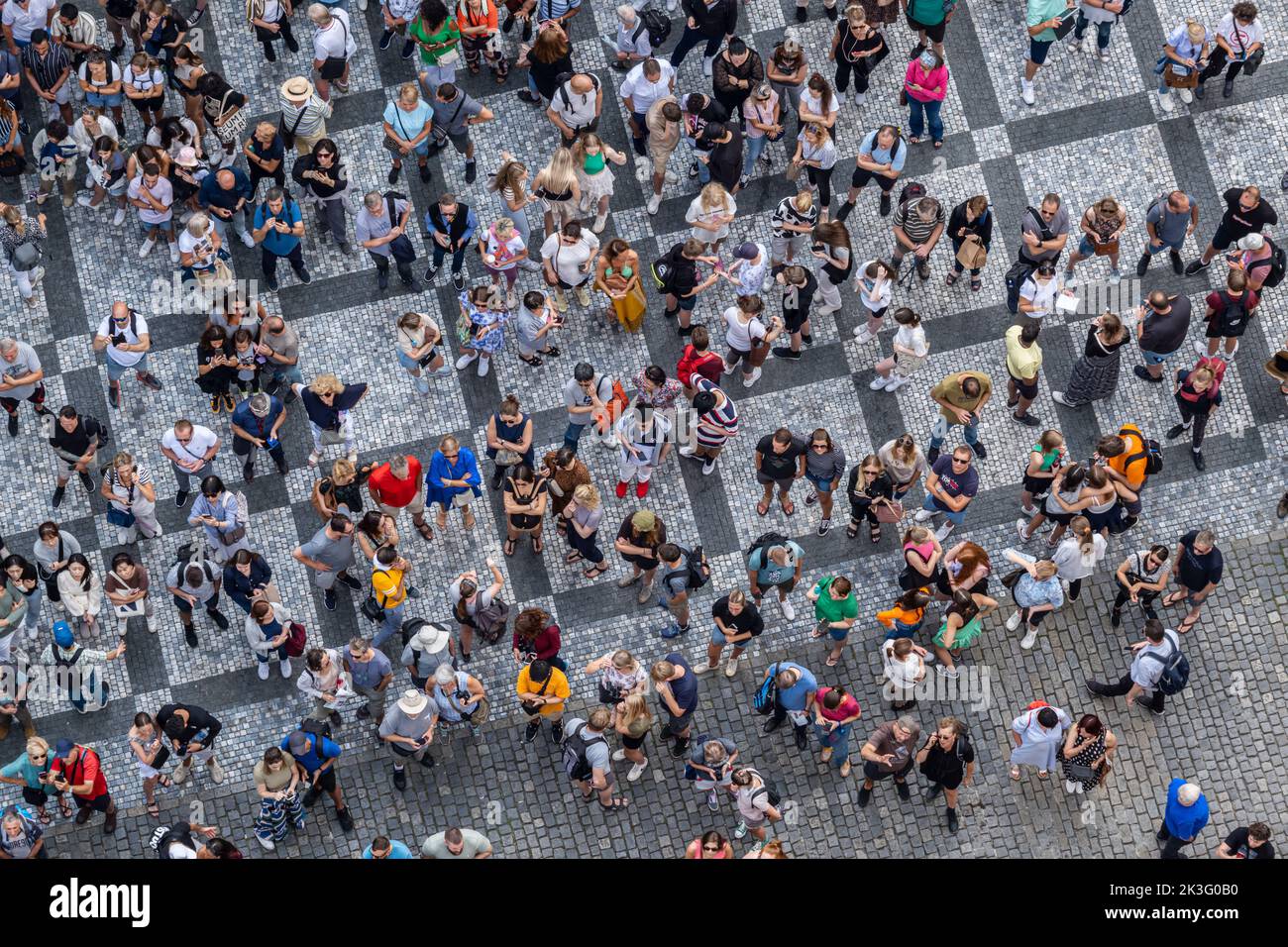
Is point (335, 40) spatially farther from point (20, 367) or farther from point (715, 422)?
point (715, 422)

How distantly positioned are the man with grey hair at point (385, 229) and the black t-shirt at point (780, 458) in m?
4.66

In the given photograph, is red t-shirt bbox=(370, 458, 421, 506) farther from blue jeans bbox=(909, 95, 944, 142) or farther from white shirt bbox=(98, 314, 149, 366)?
blue jeans bbox=(909, 95, 944, 142)

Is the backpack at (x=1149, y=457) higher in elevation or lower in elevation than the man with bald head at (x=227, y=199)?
lower

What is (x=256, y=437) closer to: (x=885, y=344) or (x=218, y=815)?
(x=218, y=815)

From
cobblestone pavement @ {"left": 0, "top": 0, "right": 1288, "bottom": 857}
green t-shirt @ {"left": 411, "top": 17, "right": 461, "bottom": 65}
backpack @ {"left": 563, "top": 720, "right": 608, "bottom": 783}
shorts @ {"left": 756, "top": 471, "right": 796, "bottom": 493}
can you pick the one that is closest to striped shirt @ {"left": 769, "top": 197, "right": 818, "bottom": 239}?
cobblestone pavement @ {"left": 0, "top": 0, "right": 1288, "bottom": 857}

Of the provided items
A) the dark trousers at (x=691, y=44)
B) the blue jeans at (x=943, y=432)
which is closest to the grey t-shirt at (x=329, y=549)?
the blue jeans at (x=943, y=432)

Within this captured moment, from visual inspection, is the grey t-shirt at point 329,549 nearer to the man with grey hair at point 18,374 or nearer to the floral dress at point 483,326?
the floral dress at point 483,326

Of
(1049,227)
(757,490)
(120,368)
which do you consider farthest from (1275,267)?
(120,368)

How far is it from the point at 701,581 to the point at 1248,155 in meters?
8.78

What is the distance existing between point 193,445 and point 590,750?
17.4 ft

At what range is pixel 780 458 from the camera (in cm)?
2052

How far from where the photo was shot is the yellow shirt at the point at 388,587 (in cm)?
2019

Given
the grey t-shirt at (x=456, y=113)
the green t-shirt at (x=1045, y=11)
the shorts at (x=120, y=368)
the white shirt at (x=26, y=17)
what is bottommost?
the shorts at (x=120, y=368)
